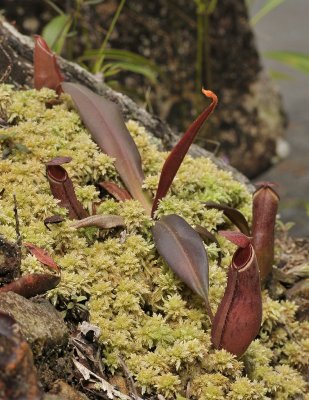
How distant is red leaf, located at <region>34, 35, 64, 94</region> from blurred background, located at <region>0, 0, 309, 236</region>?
1985 mm

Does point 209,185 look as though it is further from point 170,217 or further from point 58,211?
point 58,211

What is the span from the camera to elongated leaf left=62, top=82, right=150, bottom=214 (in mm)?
2758

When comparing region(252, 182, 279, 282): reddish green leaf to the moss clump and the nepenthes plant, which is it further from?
the moss clump

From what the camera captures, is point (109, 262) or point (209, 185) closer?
point (109, 262)

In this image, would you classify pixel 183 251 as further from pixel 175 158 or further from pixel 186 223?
pixel 175 158

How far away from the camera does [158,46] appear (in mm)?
5914

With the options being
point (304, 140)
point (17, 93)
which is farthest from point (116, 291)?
point (304, 140)

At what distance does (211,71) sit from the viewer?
20.2 feet

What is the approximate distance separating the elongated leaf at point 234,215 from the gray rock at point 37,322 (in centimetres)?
94

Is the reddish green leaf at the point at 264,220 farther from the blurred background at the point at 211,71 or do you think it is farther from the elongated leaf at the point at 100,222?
the blurred background at the point at 211,71

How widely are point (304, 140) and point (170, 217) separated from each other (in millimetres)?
4883

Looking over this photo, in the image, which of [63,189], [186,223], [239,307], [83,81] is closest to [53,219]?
[63,189]

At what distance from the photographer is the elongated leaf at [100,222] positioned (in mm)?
2451

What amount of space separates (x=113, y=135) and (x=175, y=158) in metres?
0.43
